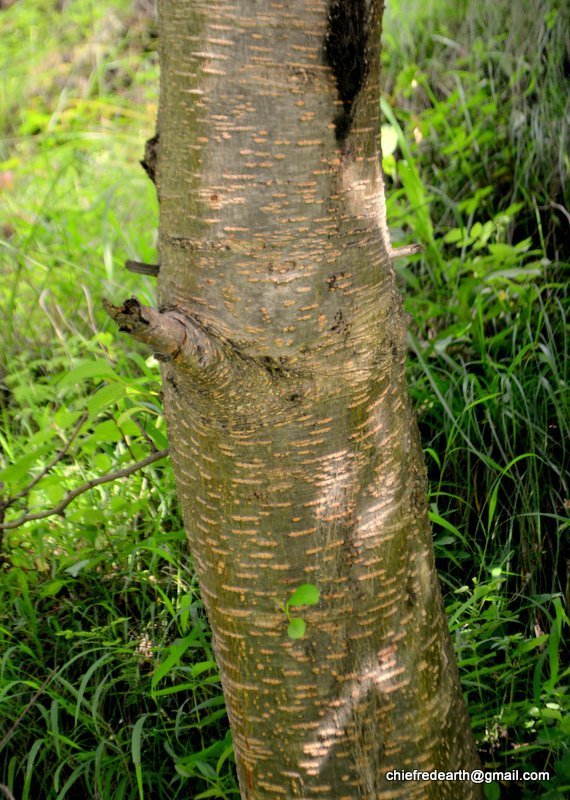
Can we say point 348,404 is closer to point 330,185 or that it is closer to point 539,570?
point 330,185

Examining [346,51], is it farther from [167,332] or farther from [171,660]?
[171,660]

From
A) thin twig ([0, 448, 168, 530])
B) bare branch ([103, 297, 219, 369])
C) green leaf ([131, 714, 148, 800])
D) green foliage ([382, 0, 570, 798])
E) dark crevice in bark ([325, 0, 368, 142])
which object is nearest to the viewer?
bare branch ([103, 297, 219, 369])

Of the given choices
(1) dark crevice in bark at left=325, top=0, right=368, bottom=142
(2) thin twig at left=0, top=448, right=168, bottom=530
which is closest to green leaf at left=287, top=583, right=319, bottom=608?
(2) thin twig at left=0, top=448, right=168, bottom=530

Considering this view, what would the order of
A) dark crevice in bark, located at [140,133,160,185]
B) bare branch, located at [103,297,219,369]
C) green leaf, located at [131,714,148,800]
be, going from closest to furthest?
bare branch, located at [103,297,219,369] → dark crevice in bark, located at [140,133,160,185] → green leaf, located at [131,714,148,800]

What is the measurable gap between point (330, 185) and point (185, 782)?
1.34m

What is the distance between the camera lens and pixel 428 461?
2.24m

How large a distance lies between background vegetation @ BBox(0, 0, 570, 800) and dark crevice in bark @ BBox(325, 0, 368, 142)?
0.71 metres

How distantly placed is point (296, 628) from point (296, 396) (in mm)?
311

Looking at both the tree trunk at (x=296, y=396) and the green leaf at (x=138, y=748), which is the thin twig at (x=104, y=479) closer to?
the tree trunk at (x=296, y=396)

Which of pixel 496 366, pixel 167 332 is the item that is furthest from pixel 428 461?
pixel 167 332

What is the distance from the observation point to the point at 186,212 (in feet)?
3.37

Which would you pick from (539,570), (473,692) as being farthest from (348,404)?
(539,570)

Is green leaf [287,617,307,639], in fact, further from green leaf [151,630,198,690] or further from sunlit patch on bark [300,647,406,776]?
green leaf [151,630,198,690]

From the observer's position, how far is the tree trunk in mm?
966
